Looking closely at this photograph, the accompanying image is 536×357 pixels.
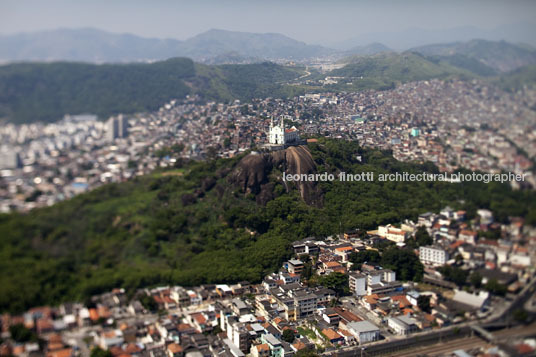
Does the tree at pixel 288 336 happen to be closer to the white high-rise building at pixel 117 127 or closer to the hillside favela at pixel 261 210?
the hillside favela at pixel 261 210

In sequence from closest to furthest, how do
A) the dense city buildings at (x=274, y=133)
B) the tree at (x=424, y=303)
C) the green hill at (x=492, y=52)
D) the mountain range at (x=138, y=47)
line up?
the dense city buildings at (x=274, y=133), the tree at (x=424, y=303), the mountain range at (x=138, y=47), the green hill at (x=492, y=52)

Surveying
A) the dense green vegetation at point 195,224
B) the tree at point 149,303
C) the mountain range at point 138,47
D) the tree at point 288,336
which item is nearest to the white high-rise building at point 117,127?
the dense green vegetation at point 195,224

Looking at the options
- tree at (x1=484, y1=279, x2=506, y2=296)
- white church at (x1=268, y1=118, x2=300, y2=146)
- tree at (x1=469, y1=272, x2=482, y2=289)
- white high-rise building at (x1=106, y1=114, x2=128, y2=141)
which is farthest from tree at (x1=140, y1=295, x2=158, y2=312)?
white church at (x1=268, y1=118, x2=300, y2=146)

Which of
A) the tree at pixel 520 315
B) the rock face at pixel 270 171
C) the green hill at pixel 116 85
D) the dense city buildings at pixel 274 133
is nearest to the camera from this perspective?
the tree at pixel 520 315

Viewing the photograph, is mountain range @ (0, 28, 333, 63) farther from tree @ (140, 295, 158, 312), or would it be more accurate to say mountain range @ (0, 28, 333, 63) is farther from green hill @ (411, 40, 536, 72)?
tree @ (140, 295, 158, 312)

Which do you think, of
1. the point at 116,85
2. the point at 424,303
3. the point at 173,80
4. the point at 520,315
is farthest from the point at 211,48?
the point at 520,315

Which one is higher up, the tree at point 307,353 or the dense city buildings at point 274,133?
the dense city buildings at point 274,133

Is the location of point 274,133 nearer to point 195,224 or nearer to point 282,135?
point 282,135
